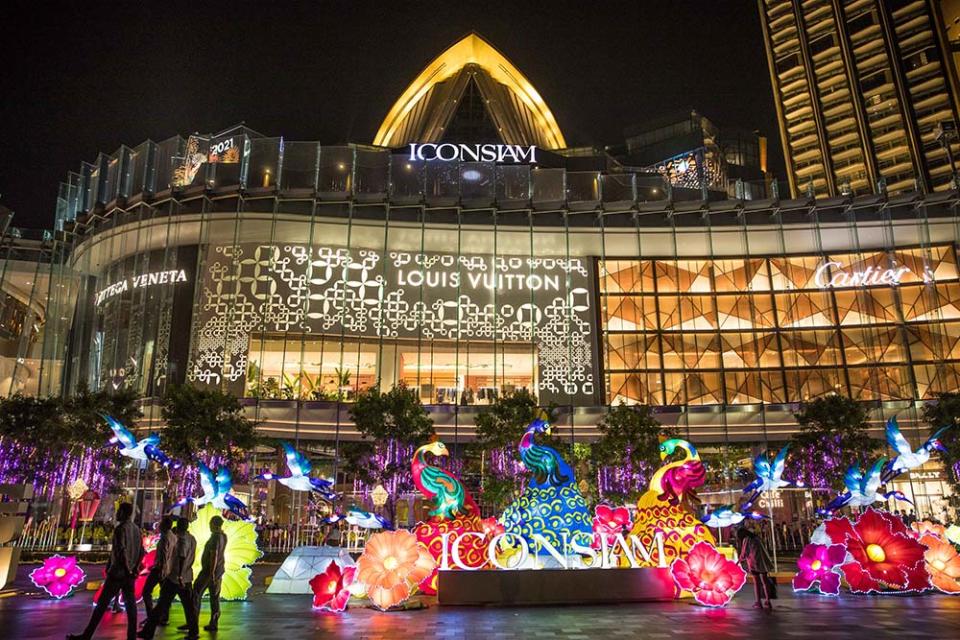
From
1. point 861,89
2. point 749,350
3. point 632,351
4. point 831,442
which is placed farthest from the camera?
point 861,89

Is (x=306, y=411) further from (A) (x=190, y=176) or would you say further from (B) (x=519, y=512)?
(B) (x=519, y=512)

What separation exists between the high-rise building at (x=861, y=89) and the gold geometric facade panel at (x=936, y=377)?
38.2 m

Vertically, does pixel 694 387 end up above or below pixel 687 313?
below

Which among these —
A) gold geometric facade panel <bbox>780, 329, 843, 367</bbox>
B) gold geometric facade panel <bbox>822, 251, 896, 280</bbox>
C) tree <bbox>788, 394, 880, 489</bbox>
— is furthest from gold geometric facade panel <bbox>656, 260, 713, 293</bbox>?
tree <bbox>788, 394, 880, 489</bbox>

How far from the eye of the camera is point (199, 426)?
23.7 metres

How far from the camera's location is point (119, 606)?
11047 mm

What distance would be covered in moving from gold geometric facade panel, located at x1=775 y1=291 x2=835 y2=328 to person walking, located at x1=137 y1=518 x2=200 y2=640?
35.5m

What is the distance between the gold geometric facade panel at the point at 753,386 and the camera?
37.1 metres

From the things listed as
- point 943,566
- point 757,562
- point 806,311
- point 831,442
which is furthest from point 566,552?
point 806,311

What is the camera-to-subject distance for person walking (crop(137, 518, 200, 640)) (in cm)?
817

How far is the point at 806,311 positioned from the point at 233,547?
34574 millimetres

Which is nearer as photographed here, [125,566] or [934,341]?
[125,566]

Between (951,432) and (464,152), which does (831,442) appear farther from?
(464,152)

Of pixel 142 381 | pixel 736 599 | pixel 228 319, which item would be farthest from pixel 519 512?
pixel 142 381
